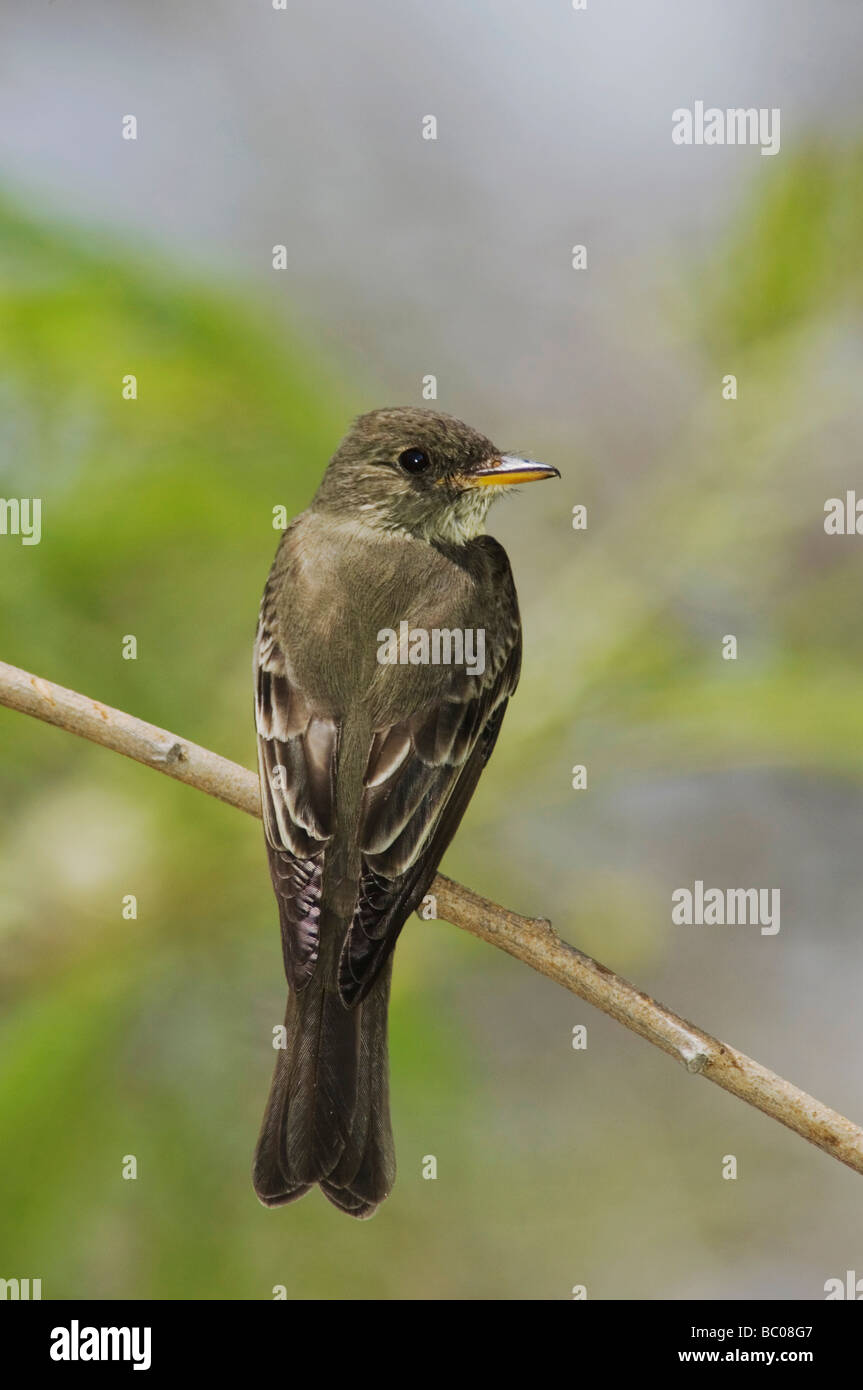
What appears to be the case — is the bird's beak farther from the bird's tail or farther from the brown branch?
the bird's tail

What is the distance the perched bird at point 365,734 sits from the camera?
11.9ft

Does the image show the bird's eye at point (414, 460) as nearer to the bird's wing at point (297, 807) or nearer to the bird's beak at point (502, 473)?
the bird's beak at point (502, 473)

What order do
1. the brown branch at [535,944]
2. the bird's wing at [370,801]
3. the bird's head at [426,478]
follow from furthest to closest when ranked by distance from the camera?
the bird's head at [426,478], the bird's wing at [370,801], the brown branch at [535,944]

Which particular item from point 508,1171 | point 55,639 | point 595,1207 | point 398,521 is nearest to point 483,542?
point 398,521

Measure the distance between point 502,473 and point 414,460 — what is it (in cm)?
26

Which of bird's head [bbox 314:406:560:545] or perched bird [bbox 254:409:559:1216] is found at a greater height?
bird's head [bbox 314:406:560:545]

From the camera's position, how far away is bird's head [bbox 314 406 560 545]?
169 inches

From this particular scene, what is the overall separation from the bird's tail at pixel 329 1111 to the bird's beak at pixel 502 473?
4.36 feet

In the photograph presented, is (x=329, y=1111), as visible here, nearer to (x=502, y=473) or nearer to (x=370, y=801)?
(x=370, y=801)

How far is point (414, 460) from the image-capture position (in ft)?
14.2

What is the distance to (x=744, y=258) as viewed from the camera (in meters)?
4.36

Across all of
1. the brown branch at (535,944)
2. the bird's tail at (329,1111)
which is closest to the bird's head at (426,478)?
the brown branch at (535,944)

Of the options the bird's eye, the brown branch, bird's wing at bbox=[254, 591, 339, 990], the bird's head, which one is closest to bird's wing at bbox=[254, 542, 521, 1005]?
bird's wing at bbox=[254, 591, 339, 990]

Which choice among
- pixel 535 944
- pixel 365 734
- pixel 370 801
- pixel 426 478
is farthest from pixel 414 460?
pixel 535 944
